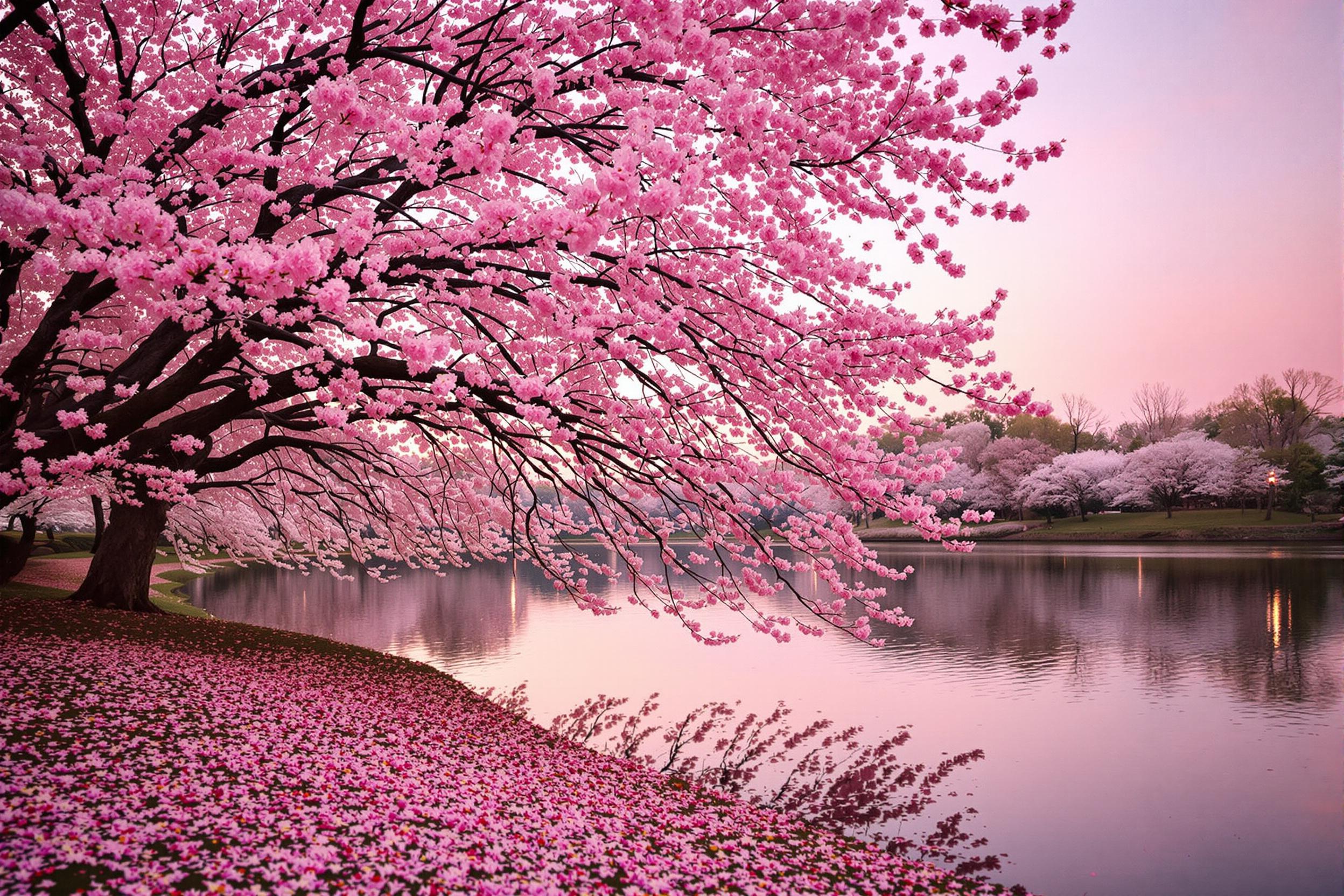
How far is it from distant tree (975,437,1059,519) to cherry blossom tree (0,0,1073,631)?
73736 mm

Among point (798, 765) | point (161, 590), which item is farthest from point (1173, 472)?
point (161, 590)

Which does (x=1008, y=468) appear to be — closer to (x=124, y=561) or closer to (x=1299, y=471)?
(x=1299, y=471)

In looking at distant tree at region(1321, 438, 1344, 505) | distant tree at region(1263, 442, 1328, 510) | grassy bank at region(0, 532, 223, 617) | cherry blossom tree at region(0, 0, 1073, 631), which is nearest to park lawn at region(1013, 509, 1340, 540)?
distant tree at region(1263, 442, 1328, 510)

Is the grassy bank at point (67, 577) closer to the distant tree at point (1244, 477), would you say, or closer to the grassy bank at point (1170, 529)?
the grassy bank at point (1170, 529)

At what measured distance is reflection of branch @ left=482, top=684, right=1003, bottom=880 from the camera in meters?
9.20

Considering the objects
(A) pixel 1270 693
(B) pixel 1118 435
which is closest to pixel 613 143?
(A) pixel 1270 693

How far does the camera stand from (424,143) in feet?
A: 17.0

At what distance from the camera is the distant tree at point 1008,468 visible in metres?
76.4

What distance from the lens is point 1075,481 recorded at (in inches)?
2766

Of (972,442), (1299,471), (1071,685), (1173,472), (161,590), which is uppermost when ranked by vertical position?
(972,442)

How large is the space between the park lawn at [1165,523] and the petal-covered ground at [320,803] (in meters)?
61.0

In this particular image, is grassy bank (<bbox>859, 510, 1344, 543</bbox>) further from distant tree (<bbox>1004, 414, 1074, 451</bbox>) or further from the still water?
the still water

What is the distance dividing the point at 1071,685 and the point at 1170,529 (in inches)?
2058

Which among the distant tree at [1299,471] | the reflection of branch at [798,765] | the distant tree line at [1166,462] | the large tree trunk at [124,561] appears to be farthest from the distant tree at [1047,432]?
the large tree trunk at [124,561]
